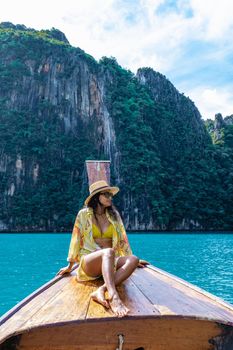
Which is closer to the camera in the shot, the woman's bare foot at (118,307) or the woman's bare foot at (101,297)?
the woman's bare foot at (118,307)

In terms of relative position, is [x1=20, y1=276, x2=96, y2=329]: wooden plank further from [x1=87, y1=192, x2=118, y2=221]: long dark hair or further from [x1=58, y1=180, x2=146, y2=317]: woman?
[x1=87, y1=192, x2=118, y2=221]: long dark hair

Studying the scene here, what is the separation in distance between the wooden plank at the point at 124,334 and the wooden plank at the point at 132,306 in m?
0.05

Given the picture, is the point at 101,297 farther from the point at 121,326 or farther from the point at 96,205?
the point at 96,205

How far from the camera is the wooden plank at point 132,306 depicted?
10.1ft

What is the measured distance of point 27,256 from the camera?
20.6 meters

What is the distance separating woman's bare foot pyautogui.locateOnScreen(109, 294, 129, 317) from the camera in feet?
10.0

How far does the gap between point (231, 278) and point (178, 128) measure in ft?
192

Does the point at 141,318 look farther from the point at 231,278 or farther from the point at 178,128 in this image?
the point at 178,128

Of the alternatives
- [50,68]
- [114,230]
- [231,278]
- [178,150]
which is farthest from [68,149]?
[114,230]

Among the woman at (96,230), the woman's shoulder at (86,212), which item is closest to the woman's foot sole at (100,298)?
the woman at (96,230)

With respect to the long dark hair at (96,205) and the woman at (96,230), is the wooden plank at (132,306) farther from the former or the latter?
the long dark hair at (96,205)

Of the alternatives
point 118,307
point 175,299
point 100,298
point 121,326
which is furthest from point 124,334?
point 175,299

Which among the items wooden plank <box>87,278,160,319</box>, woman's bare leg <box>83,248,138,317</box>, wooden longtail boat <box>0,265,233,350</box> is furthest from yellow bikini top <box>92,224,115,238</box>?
wooden longtail boat <box>0,265,233,350</box>

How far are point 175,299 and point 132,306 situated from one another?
1.59 feet
